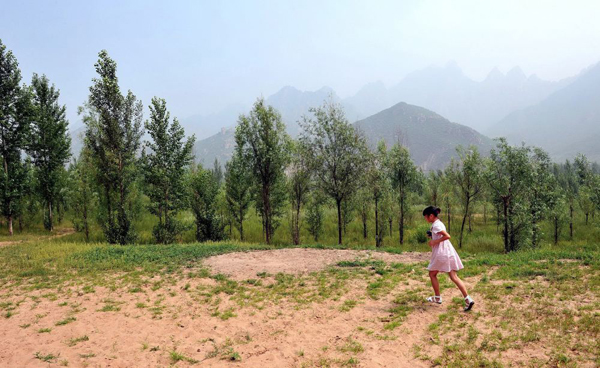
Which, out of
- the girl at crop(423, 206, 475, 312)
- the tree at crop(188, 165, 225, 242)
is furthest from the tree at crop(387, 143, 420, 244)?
the girl at crop(423, 206, 475, 312)

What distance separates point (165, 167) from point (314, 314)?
23274mm

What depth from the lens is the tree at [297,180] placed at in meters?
26.3

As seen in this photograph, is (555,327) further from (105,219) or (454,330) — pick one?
(105,219)

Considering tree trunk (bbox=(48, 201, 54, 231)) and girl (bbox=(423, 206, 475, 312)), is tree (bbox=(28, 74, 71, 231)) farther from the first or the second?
girl (bbox=(423, 206, 475, 312))

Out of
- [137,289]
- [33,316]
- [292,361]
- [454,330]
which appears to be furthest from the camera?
[137,289]

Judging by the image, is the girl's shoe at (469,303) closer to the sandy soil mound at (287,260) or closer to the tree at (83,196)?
the sandy soil mound at (287,260)

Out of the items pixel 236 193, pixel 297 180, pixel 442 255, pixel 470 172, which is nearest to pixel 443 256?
pixel 442 255

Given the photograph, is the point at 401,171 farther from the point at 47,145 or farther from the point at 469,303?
the point at 47,145

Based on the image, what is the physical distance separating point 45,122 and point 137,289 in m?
34.1

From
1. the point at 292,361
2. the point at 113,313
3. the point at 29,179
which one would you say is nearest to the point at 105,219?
the point at 29,179

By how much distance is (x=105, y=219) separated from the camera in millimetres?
27266

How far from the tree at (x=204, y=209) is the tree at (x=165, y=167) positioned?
2.33 metres

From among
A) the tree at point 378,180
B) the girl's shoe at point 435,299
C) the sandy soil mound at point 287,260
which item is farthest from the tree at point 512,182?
the girl's shoe at point 435,299

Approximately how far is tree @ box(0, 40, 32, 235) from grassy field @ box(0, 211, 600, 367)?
70.5ft
